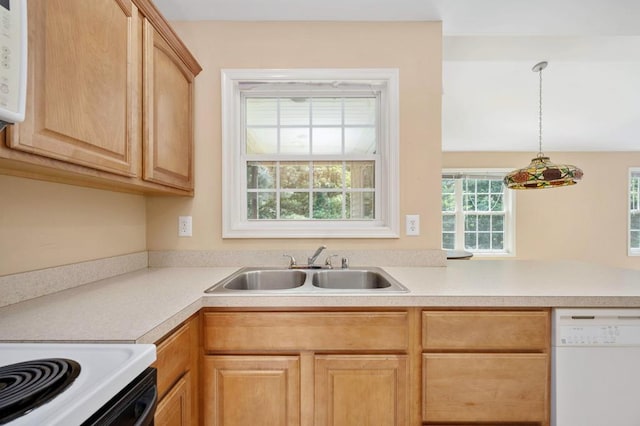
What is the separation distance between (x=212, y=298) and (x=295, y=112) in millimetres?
1313

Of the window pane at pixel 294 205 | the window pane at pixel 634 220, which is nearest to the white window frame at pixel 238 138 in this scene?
the window pane at pixel 294 205

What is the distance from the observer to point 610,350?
108 cm

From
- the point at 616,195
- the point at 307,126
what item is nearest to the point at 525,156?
the point at 616,195

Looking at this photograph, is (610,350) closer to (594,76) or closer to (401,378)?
(401,378)

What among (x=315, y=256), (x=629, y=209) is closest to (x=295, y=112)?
(x=315, y=256)

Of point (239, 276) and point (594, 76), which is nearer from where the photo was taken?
point (239, 276)

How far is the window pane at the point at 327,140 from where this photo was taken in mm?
1893

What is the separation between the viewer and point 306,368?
112 cm

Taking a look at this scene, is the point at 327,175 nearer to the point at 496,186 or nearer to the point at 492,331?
the point at 492,331

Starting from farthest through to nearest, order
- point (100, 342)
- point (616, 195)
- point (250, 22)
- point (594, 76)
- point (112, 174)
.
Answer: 1. point (616, 195)
2. point (594, 76)
3. point (250, 22)
4. point (112, 174)
5. point (100, 342)

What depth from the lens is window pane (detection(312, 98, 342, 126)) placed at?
1.89 m

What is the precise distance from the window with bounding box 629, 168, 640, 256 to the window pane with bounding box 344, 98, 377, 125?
18.2ft

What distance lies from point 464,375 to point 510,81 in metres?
3.24

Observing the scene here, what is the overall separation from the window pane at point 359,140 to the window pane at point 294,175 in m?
0.32
